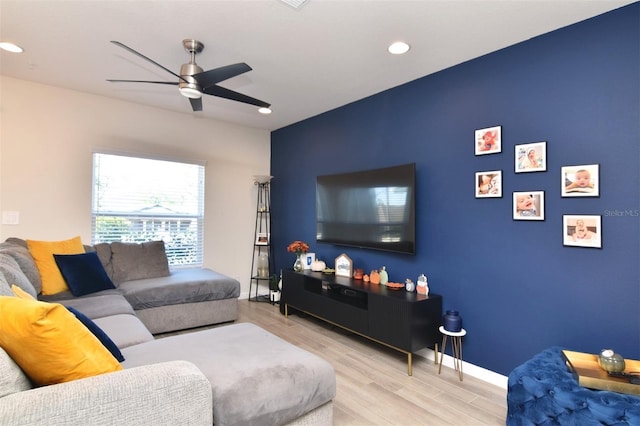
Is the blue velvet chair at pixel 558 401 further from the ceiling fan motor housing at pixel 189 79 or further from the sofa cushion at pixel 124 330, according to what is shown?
the ceiling fan motor housing at pixel 189 79

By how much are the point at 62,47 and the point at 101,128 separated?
4.41 ft

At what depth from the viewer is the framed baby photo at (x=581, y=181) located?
2.11m

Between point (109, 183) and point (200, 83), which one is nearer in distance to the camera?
point (200, 83)

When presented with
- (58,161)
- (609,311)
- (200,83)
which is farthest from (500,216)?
(58,161)

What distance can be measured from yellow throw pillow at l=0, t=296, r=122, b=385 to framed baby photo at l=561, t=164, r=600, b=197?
9.30 ft

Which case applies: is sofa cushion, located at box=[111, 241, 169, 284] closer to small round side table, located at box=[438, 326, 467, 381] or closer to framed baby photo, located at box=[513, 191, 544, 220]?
small round side table, located at box=[438, 326, 467, 381]

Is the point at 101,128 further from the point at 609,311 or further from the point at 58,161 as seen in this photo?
the point at 609,311

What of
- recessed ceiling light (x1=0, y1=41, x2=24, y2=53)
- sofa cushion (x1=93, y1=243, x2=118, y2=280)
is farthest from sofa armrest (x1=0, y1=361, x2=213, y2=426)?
recessed ceiling light (x1=0, y1=41, x2=24, y2=53)

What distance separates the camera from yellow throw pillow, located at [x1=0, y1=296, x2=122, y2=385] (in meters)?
1.12

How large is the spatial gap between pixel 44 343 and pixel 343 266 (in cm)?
296

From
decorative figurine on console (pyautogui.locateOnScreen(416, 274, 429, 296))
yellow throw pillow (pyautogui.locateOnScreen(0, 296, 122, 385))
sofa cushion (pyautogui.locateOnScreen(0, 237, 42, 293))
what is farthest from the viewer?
decorative figurine on console (pyautogui.locateOnScreen(416, 274, 429, 296))

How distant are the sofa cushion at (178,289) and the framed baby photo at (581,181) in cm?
336

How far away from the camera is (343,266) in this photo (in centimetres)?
382

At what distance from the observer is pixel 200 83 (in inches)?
95.6
